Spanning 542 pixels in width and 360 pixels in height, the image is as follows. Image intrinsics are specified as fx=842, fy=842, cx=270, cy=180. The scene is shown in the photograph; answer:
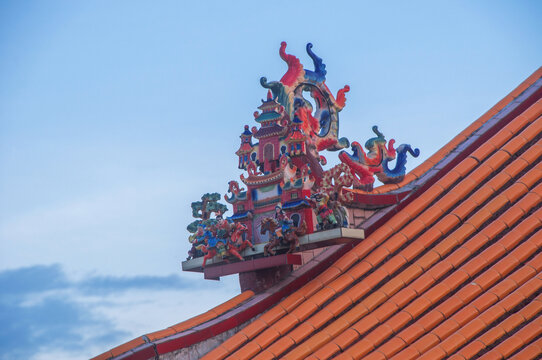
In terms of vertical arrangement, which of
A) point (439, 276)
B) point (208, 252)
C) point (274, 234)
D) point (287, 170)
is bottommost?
point (439, 276)

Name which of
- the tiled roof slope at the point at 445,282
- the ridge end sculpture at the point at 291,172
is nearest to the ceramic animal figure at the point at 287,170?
the ridge end sculpture at the point at 291,172

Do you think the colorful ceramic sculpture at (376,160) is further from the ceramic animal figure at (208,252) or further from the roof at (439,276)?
the ceramic animal figure at (208,252)

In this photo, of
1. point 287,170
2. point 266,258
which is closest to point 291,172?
point 287,170

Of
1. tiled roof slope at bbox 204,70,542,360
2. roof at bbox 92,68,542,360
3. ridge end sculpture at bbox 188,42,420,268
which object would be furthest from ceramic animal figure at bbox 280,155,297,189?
tiled roof slope at bbox 204,70,542,360

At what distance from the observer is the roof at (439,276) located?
34.6 ft

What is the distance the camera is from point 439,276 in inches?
466

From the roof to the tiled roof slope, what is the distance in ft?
0.06

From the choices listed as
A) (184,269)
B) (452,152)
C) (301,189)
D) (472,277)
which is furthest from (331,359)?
(452,152)

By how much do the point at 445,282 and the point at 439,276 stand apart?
258 mm

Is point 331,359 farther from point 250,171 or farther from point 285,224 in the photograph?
point 250,171

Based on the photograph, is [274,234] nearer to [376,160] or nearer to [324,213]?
[324,213]

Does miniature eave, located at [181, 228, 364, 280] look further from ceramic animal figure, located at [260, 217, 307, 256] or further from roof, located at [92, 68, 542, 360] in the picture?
roof, located at [92, 68, 542, 360]

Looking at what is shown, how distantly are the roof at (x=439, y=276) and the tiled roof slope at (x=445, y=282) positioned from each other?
0.06 ft

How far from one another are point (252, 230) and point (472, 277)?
4193mm
